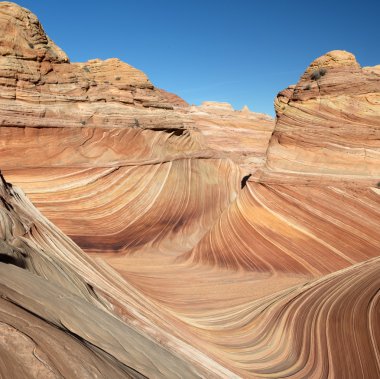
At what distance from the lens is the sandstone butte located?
124 inches

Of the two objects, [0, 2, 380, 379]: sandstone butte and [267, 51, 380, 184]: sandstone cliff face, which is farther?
[267, 51, 380, 184]: sandstone cliff face

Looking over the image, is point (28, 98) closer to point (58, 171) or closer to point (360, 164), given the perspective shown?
point (58, 171)

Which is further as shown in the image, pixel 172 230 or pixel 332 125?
pixel 172 230

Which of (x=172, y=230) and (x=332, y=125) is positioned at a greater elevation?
(x=332, y=125)

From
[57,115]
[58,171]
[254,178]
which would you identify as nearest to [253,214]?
[254,178]

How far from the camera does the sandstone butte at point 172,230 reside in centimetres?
316

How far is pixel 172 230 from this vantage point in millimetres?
12500

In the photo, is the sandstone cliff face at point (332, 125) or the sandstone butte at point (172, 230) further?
the sandstone cliff face at point (332, 125)

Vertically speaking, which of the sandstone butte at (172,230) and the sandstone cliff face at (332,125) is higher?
the sandstone cliff face at (332,125)

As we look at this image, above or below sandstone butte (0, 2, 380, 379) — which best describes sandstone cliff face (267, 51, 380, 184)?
above

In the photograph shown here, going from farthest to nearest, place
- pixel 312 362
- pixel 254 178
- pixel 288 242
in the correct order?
pixel 254 178
pixel 288 242
pixel 312 362

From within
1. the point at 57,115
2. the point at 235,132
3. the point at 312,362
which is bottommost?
the point at 312,362

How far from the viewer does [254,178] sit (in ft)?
35.4

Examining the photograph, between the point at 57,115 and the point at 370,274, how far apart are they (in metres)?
10.6
